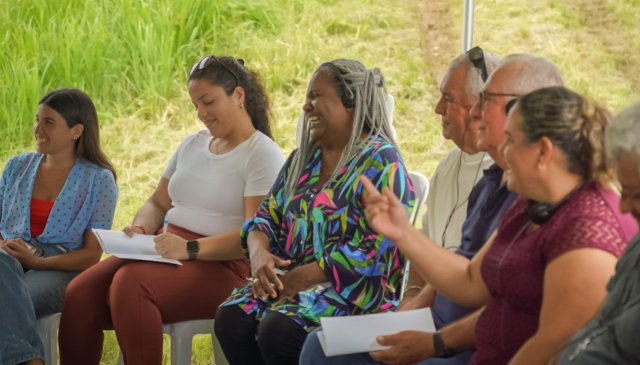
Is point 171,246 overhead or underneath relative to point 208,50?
underneath

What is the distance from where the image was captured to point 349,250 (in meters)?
3.36

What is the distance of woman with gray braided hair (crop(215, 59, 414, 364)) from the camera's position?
11.0ft

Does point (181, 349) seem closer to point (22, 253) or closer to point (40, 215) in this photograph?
point (22, 253)

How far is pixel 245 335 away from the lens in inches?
137

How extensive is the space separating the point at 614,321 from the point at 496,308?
0.41m

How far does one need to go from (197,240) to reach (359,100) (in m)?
0.82

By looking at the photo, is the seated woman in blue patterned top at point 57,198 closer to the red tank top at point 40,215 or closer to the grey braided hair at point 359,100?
the red tank top at point 40,215

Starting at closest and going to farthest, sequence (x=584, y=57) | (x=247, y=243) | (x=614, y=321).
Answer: (x=614, y=321), (x=247, y=243), (x=584, y=57)

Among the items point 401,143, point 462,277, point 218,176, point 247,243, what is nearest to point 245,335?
point 247,243

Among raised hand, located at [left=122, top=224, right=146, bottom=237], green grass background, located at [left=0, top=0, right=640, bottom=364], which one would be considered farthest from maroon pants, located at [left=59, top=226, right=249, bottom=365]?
green grass background, located at [left=0, top=0, right=640, bottom=364]

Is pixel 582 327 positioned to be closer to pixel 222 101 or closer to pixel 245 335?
pixel 245 335

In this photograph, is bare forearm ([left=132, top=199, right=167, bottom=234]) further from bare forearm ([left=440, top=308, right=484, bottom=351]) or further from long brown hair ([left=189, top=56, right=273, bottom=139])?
bare forearm ([left=440, top=308, right=484, bottom=351])

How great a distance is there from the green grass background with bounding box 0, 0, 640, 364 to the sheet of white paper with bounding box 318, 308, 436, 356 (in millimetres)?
3155

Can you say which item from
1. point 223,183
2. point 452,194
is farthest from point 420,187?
point 223,183
